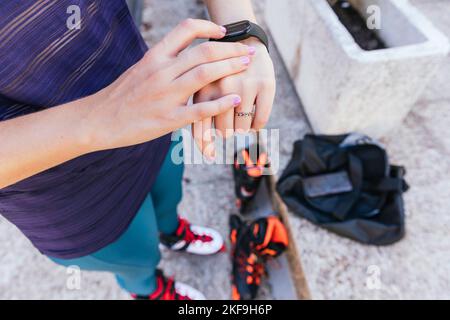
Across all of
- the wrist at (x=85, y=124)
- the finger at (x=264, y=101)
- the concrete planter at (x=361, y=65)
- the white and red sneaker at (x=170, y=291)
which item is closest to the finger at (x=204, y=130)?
the finger at (x=264, y=101)

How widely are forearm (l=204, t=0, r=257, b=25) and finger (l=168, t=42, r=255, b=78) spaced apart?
0.19 meters

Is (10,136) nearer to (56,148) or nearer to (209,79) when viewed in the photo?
(56,148)

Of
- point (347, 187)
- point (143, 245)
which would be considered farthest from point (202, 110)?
point (347, 187)

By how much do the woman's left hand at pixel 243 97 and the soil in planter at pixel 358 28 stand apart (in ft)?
4.33

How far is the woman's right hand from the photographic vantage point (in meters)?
0.58

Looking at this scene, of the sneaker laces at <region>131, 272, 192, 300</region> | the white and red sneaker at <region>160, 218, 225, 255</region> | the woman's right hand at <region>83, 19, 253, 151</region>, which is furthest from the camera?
the white and red sneaker at <region>160, 218, 225, 255</region>

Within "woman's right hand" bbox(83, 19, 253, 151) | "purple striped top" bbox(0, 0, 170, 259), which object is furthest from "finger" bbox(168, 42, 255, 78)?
"purple striped top" bbox(0, 0, 170, 259)

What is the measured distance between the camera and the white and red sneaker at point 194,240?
5.80ft

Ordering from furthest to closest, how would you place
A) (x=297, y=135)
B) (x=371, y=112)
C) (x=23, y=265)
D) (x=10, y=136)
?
(x=297, y=135) < (x=23, y=265) < (x=371, y=112) < (x=10, y=136)

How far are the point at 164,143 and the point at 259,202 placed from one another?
3.85 feet

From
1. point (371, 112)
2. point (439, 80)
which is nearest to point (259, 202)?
point (371, 112)

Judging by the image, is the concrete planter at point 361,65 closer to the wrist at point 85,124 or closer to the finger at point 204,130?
the finger at point 204,130

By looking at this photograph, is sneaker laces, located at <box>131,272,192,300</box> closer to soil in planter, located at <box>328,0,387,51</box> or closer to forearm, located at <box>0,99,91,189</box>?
forearm, located at <box>0,99,91,189</box>

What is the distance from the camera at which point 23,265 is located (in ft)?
6.06
